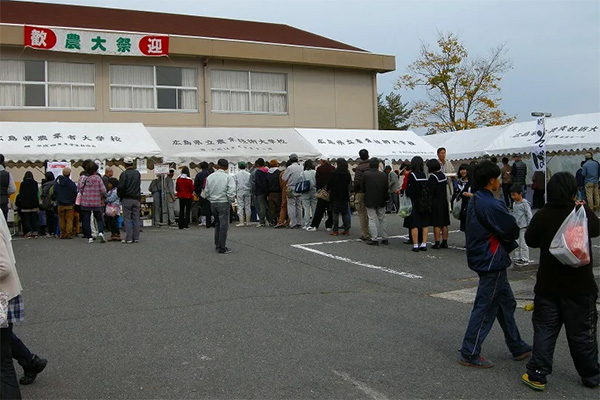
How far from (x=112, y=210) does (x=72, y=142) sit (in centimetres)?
405

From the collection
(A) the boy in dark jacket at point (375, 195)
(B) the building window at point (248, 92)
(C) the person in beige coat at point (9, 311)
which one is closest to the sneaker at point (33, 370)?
(C) the person in beige coat at point (9, 311)

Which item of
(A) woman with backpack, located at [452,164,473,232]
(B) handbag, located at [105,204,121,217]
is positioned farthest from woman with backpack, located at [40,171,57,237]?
(A) woman with backpack, located at [452,164,473,232]

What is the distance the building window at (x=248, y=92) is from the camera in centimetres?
2381

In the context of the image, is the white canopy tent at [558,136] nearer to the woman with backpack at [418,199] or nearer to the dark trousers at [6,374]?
the woman with backpack at [418,199]

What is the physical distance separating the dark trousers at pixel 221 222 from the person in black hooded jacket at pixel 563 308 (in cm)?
738

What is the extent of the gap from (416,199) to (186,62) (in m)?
14.6

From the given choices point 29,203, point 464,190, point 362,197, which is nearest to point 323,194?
point 362,197

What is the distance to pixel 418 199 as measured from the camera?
11438 mm

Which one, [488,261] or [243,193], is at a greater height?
[243,193]

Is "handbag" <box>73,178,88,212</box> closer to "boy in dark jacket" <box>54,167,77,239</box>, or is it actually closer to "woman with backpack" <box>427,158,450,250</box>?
"boy in dark jacket" <box>54,167,77,239</box>

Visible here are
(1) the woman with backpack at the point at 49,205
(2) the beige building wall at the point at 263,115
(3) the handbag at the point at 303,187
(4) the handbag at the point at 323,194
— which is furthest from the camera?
(2) the beige building wall at the point at 263,115

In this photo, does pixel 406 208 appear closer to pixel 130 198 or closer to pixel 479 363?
pixel 130 198

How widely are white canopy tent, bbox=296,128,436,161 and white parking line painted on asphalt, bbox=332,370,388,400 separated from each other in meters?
15.0

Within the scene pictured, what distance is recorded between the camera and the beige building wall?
70.4 feet
